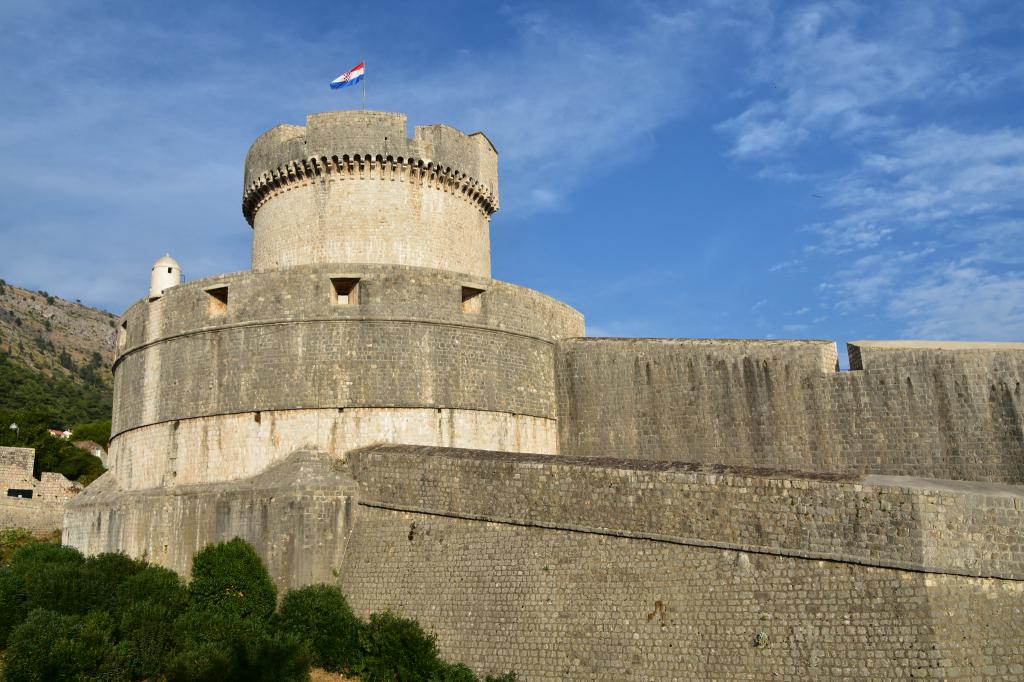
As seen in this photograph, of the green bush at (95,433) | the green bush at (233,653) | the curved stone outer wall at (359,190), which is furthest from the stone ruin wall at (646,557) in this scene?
the green bush at (95,433)

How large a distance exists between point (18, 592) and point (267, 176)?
1026cm

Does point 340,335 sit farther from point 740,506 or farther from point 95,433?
point 95,433

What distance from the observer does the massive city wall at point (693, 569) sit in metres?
10.5

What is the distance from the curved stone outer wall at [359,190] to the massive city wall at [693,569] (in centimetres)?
674

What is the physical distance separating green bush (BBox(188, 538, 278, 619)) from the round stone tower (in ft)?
6.17

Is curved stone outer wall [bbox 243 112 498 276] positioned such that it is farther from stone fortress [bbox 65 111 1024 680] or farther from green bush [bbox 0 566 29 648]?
green bush [bbox 0 566 29 648]

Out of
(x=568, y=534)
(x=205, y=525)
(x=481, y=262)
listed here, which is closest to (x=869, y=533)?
(x=568, y=534)

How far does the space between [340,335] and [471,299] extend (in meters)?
3.04

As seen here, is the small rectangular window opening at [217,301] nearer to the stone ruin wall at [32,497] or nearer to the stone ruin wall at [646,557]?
the stone ruin wall at [646,557]

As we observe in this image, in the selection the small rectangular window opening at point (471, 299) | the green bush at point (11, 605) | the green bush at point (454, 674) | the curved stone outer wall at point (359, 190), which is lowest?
the green bush at point (454, 674)

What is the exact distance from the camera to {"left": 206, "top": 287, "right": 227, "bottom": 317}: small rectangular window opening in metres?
17.7

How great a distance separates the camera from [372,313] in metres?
16.9

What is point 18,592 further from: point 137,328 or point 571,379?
point 571,379

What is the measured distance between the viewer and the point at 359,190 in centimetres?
1967
